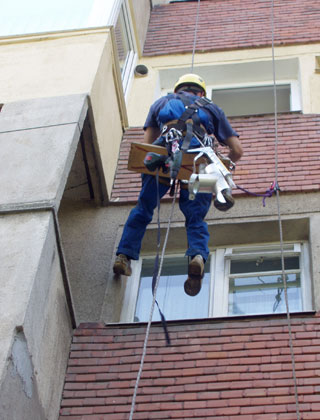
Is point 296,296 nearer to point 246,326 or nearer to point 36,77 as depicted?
point 246,326

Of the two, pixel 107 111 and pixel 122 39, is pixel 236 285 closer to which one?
pixel 107 111

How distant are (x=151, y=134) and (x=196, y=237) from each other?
1.30 m

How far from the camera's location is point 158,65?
36.7 feet

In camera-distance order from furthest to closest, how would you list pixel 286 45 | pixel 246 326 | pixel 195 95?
pixel 286 45 < pixel 195 95 < pixel 246 326

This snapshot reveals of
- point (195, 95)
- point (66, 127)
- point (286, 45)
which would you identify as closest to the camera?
point (66, 127)

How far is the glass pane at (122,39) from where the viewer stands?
9906 mm

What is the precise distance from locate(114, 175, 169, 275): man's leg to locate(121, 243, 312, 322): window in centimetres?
58

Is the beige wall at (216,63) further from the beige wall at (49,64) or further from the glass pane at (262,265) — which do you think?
the glass pane at (262,265)

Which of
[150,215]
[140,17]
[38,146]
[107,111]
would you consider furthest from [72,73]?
[140,17]

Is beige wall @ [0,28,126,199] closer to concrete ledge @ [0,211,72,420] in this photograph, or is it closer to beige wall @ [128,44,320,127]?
beige wall @ [128,44,320,127]

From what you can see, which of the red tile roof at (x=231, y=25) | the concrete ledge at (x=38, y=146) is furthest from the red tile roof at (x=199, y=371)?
the red tile roof at (x=231, y=25)

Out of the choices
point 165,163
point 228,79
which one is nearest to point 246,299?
point 165,163

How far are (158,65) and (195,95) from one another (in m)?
3.81

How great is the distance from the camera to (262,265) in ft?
24.7
